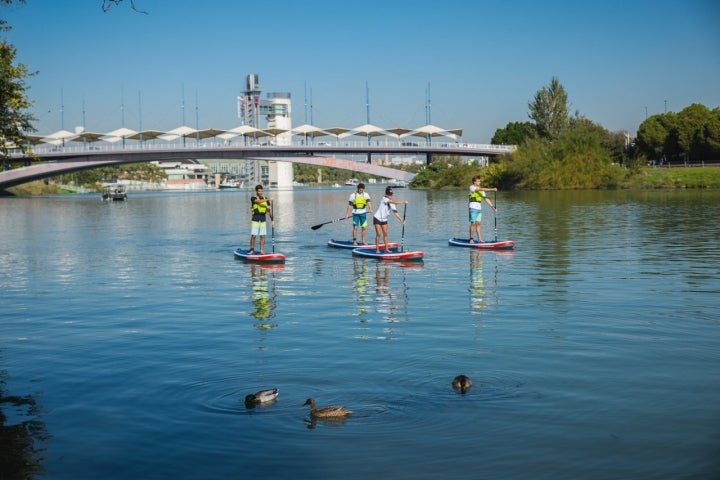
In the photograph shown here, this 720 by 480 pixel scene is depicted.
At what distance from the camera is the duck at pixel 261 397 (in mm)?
9523

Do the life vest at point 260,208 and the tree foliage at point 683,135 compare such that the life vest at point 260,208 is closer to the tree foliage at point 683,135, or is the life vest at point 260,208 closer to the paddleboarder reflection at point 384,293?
the paddleboarder reflection at point 384,293

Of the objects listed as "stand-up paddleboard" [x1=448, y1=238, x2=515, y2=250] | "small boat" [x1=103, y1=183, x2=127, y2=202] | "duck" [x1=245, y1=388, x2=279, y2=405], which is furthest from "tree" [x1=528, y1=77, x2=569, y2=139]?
"duck" [x1=245, y1=388, x2=279, y2=405]

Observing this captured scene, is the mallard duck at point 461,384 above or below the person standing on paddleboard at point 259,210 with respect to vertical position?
below

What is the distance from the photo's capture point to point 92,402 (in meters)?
10.1

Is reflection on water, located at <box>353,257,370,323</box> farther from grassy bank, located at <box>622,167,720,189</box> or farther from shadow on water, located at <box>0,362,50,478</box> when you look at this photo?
grassy bank, located at <box>622,167,720,189</box>

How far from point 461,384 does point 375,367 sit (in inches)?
62.8

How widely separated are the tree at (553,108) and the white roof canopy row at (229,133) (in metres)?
25.0

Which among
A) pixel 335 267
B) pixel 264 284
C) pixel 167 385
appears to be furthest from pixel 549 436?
pixel 335 267

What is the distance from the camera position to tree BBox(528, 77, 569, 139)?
108312 mm

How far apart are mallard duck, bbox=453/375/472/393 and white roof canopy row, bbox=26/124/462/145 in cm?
12331

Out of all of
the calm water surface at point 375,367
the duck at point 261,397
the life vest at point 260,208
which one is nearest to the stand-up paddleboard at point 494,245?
the calm water surface at point 375,367

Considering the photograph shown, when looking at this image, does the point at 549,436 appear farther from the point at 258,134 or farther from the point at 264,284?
the point at 258,134

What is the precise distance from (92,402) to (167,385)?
96cm

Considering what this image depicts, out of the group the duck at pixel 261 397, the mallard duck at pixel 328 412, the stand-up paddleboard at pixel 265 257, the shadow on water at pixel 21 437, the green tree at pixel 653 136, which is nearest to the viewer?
the shadow on water at pixel 21 437
